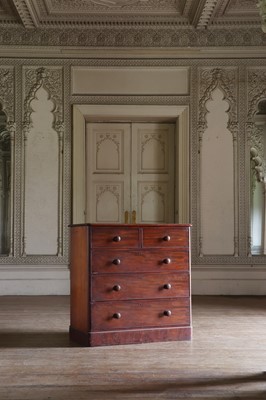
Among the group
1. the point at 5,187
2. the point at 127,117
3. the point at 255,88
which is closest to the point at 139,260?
the point at 127,117

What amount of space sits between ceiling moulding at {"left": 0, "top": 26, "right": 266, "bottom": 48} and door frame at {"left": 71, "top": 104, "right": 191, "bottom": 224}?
0.90 meters

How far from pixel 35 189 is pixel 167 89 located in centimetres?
228

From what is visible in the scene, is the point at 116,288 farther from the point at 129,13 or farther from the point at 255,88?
the point at 255,88

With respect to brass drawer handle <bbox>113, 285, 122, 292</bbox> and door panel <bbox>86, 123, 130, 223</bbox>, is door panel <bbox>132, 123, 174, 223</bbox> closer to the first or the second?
door panel <bbox>86, 123, 130, 223</bbox>

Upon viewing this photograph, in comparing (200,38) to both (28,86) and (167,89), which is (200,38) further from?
(28,86)

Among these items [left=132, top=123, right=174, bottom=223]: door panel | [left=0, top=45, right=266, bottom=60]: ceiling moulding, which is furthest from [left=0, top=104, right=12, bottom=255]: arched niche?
[left=132, top=123, right=174, bottom=223]: door panel

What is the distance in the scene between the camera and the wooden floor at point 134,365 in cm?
264

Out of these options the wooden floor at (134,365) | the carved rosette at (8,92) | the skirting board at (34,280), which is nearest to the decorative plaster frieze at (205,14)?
the carved rosette at (8,92)

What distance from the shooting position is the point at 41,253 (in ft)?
22.9

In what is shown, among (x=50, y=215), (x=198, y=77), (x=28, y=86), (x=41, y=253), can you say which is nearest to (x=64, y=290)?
(x=41, y=253)

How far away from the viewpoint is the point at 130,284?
3846 mm

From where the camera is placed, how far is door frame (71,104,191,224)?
7055 millimetres

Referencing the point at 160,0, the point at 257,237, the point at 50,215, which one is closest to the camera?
the point at 160,0

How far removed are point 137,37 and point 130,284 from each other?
175 inches
